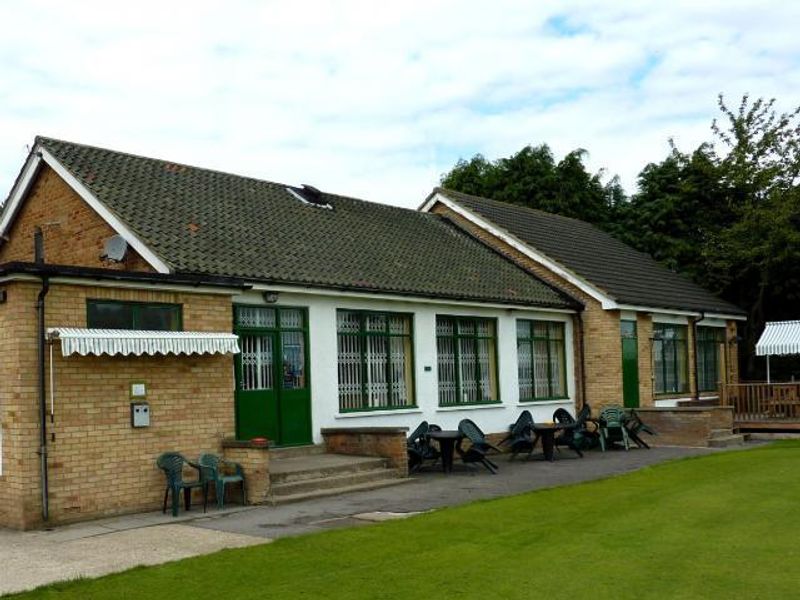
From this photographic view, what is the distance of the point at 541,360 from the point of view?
2144 centimetres

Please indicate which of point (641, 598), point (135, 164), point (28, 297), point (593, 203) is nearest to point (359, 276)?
point (135, 164)

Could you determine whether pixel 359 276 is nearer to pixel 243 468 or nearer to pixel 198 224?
pixel 198 224

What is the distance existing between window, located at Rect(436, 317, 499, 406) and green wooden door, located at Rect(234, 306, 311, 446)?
391 centimetres

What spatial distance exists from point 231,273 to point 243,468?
330 centimetres

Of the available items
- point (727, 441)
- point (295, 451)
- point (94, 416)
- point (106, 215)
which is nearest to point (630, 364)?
point (727, 441)

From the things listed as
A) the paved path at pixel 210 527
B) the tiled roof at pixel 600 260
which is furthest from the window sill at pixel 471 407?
the tiled roof at pixel 600 260

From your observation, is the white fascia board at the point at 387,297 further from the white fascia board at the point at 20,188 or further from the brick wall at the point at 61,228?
the white fascia board at the point at 20,188

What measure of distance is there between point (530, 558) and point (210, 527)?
4.18 m

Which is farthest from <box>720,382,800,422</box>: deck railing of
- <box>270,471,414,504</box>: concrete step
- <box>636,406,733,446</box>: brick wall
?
<box>270,471,414,504</box>: concrete step

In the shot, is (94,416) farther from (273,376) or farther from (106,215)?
(106,215)

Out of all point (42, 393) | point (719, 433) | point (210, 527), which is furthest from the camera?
point (719, 433)

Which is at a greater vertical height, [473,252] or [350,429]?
[473,252]

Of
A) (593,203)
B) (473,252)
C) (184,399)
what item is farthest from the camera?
(593,203)

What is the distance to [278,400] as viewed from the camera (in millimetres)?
14859
